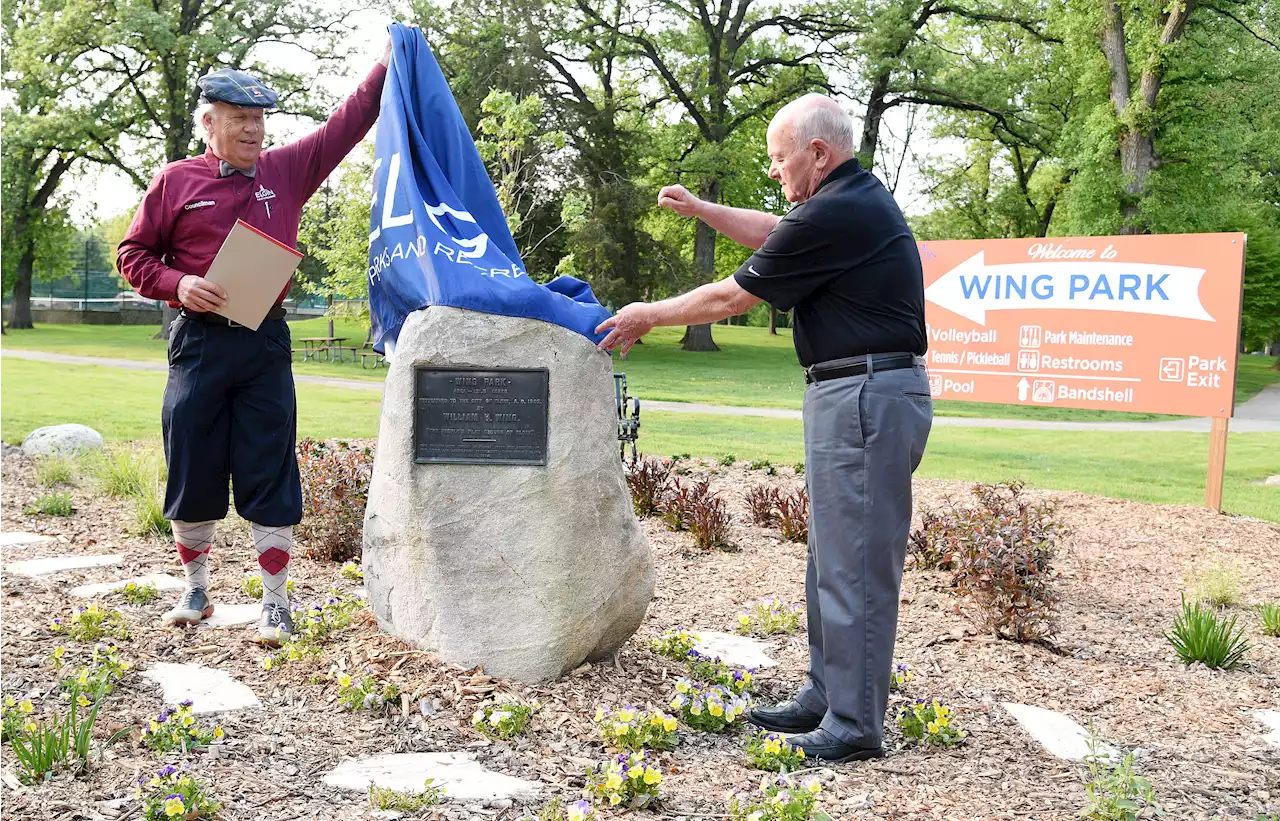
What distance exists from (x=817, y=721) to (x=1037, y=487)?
21.4 feet

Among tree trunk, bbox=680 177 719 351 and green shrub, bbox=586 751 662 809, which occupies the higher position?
tree trunk, bbox=680 177 719 351

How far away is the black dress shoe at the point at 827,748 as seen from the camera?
3.36 meters

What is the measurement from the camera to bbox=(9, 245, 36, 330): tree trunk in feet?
113

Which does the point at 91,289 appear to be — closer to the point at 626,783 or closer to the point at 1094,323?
the point at 1094,323

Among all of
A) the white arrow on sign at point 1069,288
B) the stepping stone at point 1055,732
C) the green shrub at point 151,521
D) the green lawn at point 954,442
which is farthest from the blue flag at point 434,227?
the green lawn at point 954,442

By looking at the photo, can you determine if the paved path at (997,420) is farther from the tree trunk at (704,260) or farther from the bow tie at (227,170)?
the tree trunk at (704,260)

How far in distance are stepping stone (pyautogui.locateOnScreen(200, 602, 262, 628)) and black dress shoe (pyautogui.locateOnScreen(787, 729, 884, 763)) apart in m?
2.58

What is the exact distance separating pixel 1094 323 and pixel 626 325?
5945 millimetres

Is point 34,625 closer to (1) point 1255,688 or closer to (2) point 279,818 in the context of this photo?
(2) point 279,818

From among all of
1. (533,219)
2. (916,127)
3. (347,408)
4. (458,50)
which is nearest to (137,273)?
(347,408)

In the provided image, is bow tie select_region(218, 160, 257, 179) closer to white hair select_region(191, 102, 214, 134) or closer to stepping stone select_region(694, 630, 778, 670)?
white hair select_region(191, 102, 214, 134)

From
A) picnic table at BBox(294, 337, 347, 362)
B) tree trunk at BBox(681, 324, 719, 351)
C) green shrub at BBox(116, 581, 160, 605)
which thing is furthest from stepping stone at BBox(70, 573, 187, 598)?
tree trunk at BBox(681, 324, 719, 351)

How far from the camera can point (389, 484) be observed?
156 inches

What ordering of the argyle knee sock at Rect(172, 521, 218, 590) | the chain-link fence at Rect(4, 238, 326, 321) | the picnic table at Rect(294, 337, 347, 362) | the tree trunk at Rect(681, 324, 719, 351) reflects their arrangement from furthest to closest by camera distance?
the chain-link fence at Rect(4, 238, 326, 321)
the tree trunk at Rect(681, 324, 719, 351)
the picnic table at Rect(294, 337, 347, 362)
the argyle knee sock at Rect(172, 521, 218, 590)
